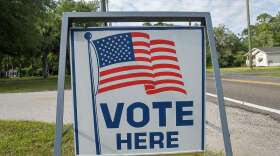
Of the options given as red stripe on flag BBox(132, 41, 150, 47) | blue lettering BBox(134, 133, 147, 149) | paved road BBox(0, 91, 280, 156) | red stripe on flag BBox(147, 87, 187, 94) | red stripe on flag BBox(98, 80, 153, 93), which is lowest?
paved road BBox(0, 91, 280, 156)

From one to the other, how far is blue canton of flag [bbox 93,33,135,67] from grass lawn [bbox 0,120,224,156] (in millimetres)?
2748

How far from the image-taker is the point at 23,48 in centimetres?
3219

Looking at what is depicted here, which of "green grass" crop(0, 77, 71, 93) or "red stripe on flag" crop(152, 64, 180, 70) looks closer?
"red stripe on flag" crop(152, 64, 180, 70)

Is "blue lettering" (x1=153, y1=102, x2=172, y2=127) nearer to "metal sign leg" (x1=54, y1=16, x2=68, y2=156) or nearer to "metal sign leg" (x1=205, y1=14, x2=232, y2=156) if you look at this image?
"metal sign leg" (x1=205, y1=14, x2=232, y2=156)

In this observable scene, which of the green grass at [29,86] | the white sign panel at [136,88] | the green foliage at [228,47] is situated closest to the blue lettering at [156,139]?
the white sign panel at [136,88]

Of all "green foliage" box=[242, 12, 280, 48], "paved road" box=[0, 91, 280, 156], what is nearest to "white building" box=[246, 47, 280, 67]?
"green foliage" box=[242, 12, 280, 48]

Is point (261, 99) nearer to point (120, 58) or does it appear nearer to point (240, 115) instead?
point (240, 115)

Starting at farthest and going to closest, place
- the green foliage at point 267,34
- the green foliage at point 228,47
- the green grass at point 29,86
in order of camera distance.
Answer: the green foliage at point 267,34, the green foliage at point 228,47, the green grass at point 29,86

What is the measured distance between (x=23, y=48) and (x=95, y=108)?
30641mm

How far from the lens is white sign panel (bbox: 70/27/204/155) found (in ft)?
9.73

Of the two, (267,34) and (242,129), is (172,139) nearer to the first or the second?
(242,129)

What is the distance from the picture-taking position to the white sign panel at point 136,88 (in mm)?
2967

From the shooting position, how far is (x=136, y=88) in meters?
3.02

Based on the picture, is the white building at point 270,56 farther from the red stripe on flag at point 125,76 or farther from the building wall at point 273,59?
the red stripe on flag at point 125,76
